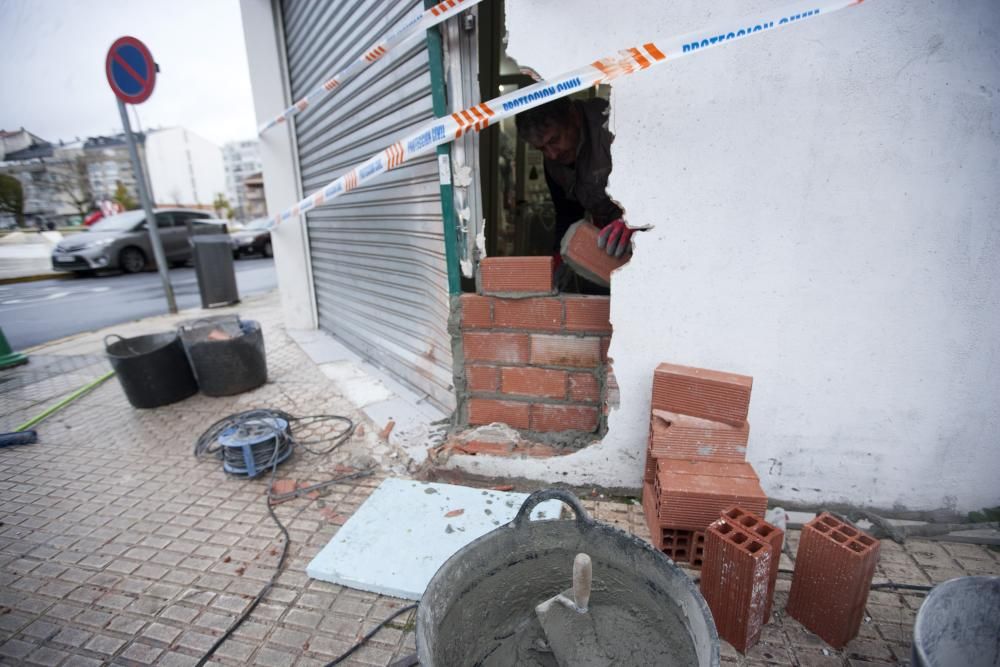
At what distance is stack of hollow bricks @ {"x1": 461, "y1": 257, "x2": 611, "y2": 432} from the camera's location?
2227 millimetres

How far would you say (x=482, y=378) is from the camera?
2463mm

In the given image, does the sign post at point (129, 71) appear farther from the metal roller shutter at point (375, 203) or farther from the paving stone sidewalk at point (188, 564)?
the paving stone sidewalk at point (188, 564)

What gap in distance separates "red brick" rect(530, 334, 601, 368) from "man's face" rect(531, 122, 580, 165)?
51.8 inches

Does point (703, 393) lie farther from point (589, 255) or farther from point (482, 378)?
point (482, 378)

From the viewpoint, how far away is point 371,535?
6.59ft

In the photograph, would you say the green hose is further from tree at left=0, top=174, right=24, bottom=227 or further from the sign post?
tree at left=0, top=174, right=24, bottom=227

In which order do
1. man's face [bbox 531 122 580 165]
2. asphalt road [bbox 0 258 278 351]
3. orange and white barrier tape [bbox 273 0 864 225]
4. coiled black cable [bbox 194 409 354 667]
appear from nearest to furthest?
orange and white barrier tape [bbox 273 0 864 225] < coiled black cable [bbox 194 409 354 667] < man's face [bbox 531 122 580 165] < asphalt road [bbox 0 258 278 351]

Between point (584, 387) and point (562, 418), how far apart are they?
23cm

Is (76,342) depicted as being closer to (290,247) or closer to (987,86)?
(290,247)

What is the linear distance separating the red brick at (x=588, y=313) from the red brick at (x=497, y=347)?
275mm

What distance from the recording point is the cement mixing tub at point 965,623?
3.91 ft

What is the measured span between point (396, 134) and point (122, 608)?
2.89 meters

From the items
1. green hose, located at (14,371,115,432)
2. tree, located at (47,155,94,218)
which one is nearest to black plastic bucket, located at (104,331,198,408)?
green hose, located at (14,371,115,432)

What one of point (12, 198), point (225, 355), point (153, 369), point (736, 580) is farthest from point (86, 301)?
point (736, 580)
